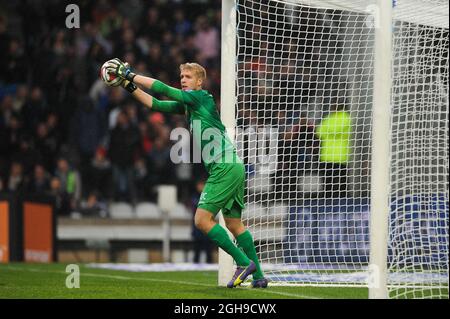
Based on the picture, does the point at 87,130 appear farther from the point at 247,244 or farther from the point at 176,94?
the point at 176,94

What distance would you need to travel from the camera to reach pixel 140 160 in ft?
58.9

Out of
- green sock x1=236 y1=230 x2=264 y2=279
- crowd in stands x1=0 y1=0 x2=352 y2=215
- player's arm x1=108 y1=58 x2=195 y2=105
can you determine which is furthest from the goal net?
crowd in stands x1=0 y1=0 x2=352 y2=215

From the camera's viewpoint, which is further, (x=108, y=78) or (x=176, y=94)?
(x=176, y=94)

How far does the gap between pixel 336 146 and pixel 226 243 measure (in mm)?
3167

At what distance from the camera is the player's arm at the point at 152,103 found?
896 cm

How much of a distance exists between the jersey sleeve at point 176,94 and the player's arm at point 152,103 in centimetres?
19

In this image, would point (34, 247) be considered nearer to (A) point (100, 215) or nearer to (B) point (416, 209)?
(A) point (100, 215)

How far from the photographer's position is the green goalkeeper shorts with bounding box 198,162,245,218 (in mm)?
9023

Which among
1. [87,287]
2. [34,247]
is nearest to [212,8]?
[34,247]

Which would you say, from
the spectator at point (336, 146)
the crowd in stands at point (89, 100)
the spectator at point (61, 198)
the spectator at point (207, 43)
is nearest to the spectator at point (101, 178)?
the crowd in stands at point (89, 100)

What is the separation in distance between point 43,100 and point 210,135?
9901 mm

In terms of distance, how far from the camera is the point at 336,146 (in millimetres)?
11805

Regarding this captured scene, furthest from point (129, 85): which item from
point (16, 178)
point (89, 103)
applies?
point (89, 103)

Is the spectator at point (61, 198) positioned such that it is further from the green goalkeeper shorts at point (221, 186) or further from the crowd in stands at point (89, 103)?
the green goalkeeper shorts at point (221, 186)
